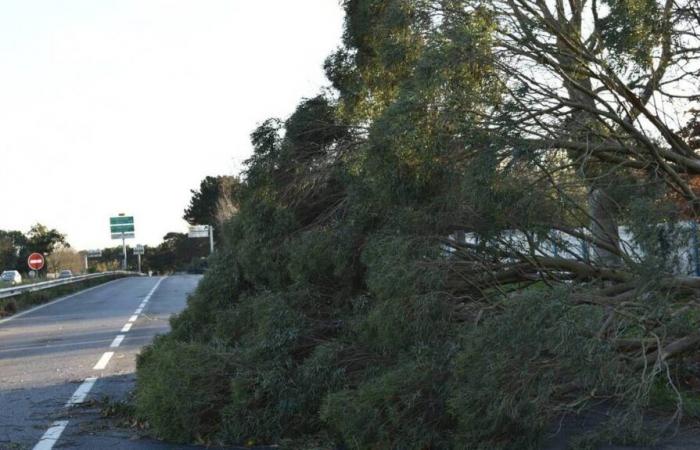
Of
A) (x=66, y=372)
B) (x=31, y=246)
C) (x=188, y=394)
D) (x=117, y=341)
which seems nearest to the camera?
(x=188, y=394)

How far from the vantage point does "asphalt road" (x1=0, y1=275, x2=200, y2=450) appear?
7.56 meters

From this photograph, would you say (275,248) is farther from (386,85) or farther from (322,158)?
(386,85)

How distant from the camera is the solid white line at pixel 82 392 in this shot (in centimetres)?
931

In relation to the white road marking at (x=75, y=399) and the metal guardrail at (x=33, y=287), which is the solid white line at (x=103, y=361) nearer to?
the white road marking at (x=75, y=399)

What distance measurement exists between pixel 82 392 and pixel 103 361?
9.89 feet

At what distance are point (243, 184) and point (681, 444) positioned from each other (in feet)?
17.3

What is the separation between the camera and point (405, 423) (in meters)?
6.19

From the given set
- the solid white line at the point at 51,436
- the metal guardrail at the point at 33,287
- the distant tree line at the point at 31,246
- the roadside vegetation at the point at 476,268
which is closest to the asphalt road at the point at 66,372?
the solid white line at the point at 51,436

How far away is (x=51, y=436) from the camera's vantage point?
295 inches

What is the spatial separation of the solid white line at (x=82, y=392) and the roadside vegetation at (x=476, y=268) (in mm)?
1495

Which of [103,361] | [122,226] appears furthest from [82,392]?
[122,226]

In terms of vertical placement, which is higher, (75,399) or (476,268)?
(476,268)

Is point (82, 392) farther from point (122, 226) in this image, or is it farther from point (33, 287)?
point (122, 226)

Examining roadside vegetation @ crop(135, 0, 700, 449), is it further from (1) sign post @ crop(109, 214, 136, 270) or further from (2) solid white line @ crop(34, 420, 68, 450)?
(1) sign post @ crop(109, 214, 136, 270)
